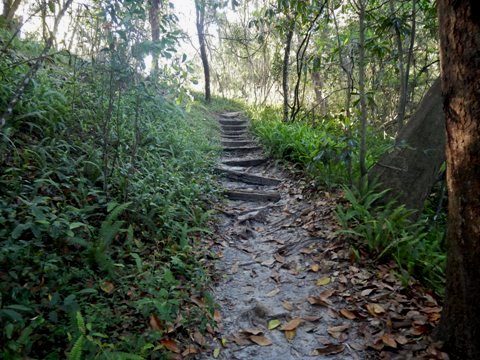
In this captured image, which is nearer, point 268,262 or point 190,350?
point 190,350

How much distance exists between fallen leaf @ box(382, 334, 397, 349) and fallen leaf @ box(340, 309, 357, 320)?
350mm

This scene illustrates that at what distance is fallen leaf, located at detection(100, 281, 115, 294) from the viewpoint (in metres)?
3.05

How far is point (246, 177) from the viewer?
738 centimetres

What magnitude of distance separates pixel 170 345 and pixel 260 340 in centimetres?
81

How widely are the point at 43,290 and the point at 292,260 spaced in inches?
109

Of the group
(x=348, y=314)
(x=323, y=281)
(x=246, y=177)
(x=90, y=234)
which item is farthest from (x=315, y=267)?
(x=246, y=177)

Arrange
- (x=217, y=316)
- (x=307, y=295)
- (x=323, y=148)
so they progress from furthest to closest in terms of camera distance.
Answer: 1. (x=323, y=148)
2. (x=307, y=295)
3. (x=217, y=316)

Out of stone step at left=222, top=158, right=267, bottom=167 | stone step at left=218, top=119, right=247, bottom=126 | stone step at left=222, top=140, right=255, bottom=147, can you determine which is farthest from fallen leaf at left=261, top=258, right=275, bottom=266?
stone step at left=218, top=119, right=247, bottom=126

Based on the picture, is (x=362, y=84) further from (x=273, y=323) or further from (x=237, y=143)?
(x=237, y=143)

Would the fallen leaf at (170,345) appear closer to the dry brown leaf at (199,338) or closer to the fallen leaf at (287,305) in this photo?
the dry brown leaf at (199,338)

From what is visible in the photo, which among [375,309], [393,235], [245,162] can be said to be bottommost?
[375,309]

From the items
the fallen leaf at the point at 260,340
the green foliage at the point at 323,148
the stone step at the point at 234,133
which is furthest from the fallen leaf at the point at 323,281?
the stone step at the point at 234,133

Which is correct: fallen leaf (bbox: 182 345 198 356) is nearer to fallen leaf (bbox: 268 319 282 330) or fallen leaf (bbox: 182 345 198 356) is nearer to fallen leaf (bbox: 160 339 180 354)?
fallen leaf (bbox: 160 339 180 354)

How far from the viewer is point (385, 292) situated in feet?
11.0
